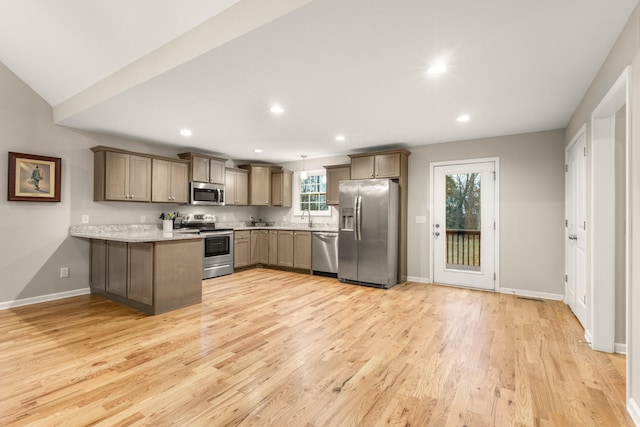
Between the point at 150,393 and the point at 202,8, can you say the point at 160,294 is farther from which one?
the point at 202,8

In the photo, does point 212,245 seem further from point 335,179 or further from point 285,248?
point 335,179

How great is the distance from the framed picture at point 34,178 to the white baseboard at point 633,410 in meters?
6.11

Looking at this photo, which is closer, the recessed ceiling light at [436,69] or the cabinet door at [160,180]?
the recessed ceiling light at [436,69]

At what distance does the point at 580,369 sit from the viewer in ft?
7.61

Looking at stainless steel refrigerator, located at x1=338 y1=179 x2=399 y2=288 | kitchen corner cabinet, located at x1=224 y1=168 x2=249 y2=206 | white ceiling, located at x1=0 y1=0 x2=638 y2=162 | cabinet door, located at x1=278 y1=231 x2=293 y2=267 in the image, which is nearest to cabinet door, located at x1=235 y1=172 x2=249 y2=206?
kitchen corner cabinet, located at x1=224 y1=168 x2=249 y2=206

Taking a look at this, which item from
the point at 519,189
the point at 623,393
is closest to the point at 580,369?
the point at 623,393

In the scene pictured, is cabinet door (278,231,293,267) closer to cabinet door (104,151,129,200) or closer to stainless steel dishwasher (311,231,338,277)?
stainless steel dishwasher (311,231,338,277)

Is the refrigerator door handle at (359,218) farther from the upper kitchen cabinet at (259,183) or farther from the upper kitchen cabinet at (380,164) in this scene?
the upper kitchen cabinet at (259,183)

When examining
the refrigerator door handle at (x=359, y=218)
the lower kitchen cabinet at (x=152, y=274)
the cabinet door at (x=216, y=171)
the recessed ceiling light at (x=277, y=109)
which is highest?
the recessed ceiling light at (x=277, y=109)

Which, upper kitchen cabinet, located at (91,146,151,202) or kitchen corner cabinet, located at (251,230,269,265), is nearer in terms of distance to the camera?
upper kitchen cabinet, located at (91,146,151,202)

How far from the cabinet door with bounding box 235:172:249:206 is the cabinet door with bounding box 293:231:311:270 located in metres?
1.44

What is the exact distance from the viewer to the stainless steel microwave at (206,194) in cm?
558

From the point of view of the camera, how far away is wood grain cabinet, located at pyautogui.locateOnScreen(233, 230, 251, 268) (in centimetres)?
602

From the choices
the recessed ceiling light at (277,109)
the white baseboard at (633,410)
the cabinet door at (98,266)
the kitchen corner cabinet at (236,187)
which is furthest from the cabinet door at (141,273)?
the white baseboard at (633,410)
